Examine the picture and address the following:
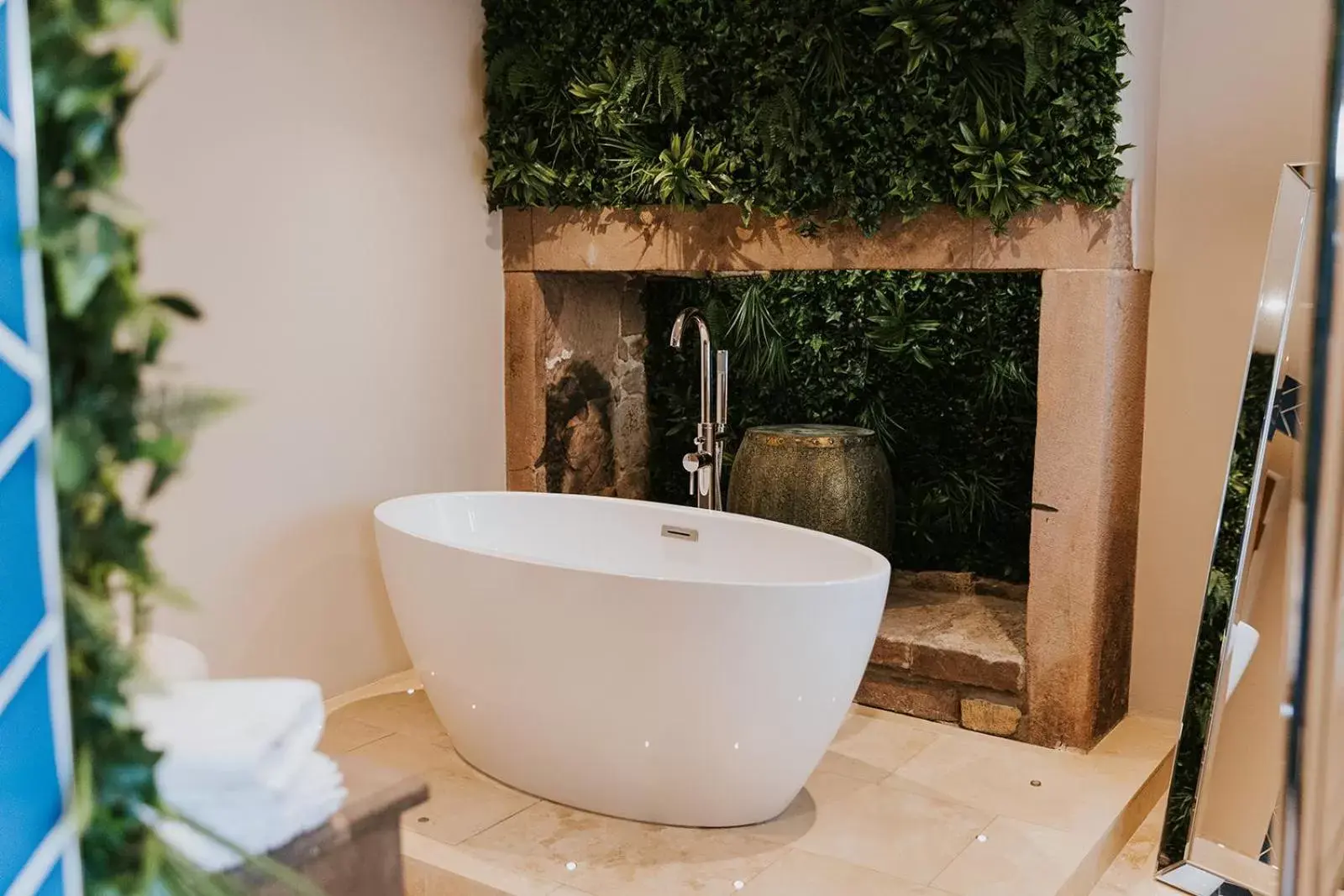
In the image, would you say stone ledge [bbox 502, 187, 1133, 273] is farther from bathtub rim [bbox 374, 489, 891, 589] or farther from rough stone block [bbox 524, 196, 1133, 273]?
bathtub rim [bbox 374, 489, 891, 589]

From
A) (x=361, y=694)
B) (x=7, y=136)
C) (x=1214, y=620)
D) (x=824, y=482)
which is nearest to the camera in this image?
(x=7, y=136)

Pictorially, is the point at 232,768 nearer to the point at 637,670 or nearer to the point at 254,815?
the point at 254,815

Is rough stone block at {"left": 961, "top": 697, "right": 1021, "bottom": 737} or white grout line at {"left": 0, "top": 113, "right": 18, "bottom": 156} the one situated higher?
white grout line at {"left": 0, "top": 113, "right": 18, "bottom": 156}

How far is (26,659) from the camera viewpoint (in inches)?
16.5

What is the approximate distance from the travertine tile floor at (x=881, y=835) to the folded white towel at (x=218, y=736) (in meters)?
1.48

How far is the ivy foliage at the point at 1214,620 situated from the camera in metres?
2.23

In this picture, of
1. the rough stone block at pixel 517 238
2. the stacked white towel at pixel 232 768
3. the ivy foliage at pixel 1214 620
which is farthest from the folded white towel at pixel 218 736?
the rough stone block at pixel 517 238

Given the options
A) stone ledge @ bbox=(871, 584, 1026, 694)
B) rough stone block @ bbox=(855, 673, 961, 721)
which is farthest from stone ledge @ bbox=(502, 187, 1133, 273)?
rough stone block @ bbox=(855, 673, 961, 721)

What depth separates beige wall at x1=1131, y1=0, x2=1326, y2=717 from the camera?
288 cm

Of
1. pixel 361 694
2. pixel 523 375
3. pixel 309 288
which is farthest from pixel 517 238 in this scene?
pixel 361 694

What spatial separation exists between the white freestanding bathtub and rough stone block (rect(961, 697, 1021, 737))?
65cm

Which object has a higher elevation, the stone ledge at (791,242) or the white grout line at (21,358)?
the stone ledge at (791,242)

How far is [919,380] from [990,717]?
3.72 ft

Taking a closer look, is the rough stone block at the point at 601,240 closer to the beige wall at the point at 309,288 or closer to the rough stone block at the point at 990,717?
the beige wall at the point at 309,288
